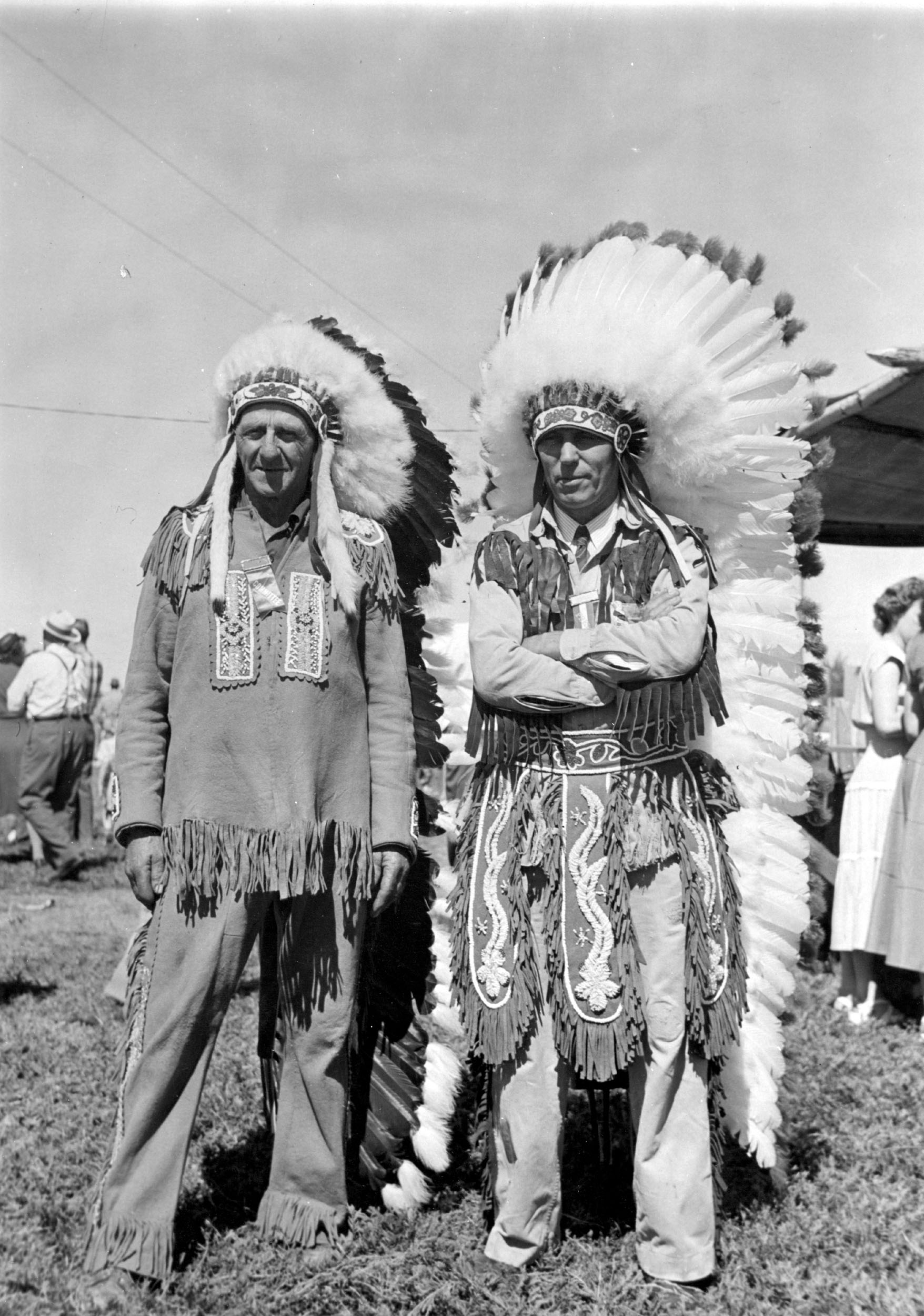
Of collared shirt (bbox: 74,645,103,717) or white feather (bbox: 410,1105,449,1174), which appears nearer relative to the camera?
white feather (bbox: 410,1105,449,1174)

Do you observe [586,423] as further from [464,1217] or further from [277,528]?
[464,1217]

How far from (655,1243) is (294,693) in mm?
1579

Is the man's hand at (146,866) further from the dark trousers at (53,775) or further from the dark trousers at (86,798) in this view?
the dark trousers at (86,798)

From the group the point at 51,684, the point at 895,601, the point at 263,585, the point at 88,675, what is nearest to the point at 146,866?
the point at 263,585

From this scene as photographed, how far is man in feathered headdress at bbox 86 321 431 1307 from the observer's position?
107 inches

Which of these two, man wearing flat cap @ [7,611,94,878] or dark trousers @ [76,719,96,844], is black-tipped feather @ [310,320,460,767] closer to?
man wearing flat cap @ [7,611,94,878]

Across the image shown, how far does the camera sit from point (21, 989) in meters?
5.85

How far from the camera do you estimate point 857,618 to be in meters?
6.25

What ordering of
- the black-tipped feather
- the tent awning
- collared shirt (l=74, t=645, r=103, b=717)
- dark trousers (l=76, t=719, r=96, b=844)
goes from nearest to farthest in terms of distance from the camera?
the black-tipped feather, the tent awning, collared shirt (l=74, t=645, r=103, b=717), dark trousers (l=76, t=719, r=96, b=844)

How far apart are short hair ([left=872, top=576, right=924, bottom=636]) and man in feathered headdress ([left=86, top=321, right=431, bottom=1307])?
3576 mm

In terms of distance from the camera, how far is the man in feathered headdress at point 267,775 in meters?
2.72

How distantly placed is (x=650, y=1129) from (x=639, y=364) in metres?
1.86

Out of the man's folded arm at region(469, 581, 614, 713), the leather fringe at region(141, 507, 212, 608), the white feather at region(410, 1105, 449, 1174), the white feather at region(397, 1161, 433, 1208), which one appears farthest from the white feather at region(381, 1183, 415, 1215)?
the leather fringe at region(141, 507, 212, 608)

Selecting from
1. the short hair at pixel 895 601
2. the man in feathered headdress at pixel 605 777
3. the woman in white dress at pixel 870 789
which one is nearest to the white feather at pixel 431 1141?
the man in feathered headdress at pixel 605 777
